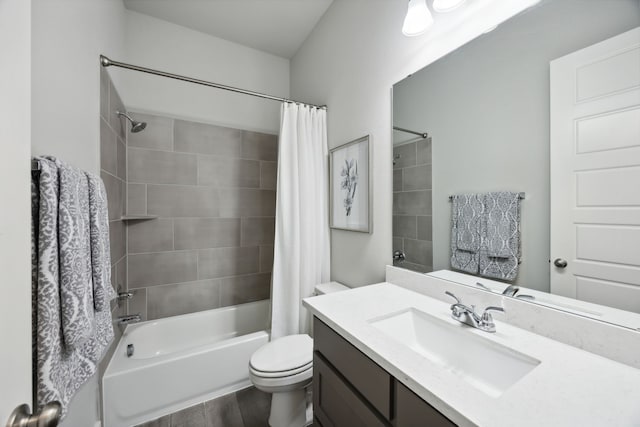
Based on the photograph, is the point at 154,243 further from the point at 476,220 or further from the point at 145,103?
the point at 476,220

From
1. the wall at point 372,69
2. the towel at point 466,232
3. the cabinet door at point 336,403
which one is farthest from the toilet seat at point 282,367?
the towel at point 466,232

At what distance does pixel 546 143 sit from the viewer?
86 cm

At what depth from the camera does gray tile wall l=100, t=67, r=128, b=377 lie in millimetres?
1479

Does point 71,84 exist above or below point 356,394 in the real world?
above

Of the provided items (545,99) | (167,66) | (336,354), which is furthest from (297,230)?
(167,66)

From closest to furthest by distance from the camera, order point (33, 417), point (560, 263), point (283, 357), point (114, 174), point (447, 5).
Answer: point (33, 417)
point (560, 263)
point (447, 5)
point (283, 357)
point (114, 174)

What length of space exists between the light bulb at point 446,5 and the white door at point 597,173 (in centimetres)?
45

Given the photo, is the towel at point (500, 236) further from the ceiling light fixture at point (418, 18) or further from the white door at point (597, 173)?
the ceiling light fixture at point (418, 18)

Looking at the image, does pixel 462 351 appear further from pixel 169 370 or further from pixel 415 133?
pixel 169 370

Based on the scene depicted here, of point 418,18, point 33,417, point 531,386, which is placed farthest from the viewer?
point 418,18

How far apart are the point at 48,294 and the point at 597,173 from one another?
5.08 feet

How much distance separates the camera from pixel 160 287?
2.12 m
